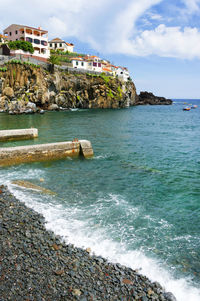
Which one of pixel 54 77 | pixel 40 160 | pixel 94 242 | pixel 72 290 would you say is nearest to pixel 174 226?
pixel 94 242

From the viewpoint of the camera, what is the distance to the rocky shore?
636cm

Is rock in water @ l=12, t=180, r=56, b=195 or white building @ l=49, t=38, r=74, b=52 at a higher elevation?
white building @ l=49, t=38, r=74, b=52

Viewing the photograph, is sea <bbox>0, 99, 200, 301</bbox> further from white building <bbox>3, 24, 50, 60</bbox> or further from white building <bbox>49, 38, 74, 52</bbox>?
white building <bbox>49, 38, 74, 52</bbox>

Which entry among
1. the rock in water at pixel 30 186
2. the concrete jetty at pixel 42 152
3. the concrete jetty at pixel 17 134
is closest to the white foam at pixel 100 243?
the rock in water at pixel 30 186

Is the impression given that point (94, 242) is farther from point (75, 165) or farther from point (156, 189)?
point (75, 165)

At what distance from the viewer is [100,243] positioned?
8.95 meters

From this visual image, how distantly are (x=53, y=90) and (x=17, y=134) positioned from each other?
54.0 m

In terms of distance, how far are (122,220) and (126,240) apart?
4.97 ft

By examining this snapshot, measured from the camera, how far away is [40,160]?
65.0 feet

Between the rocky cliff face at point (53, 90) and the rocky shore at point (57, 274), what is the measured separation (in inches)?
2192

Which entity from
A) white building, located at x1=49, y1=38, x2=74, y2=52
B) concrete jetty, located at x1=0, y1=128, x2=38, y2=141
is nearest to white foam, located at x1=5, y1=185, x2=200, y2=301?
concrete jetty, located at x1=0, y1=128, x2=38, y2=141

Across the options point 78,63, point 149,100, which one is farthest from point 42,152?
point 149,100

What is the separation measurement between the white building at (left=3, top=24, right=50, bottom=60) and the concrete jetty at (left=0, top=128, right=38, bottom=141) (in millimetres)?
64012

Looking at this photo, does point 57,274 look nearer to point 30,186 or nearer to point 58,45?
point 30,186
